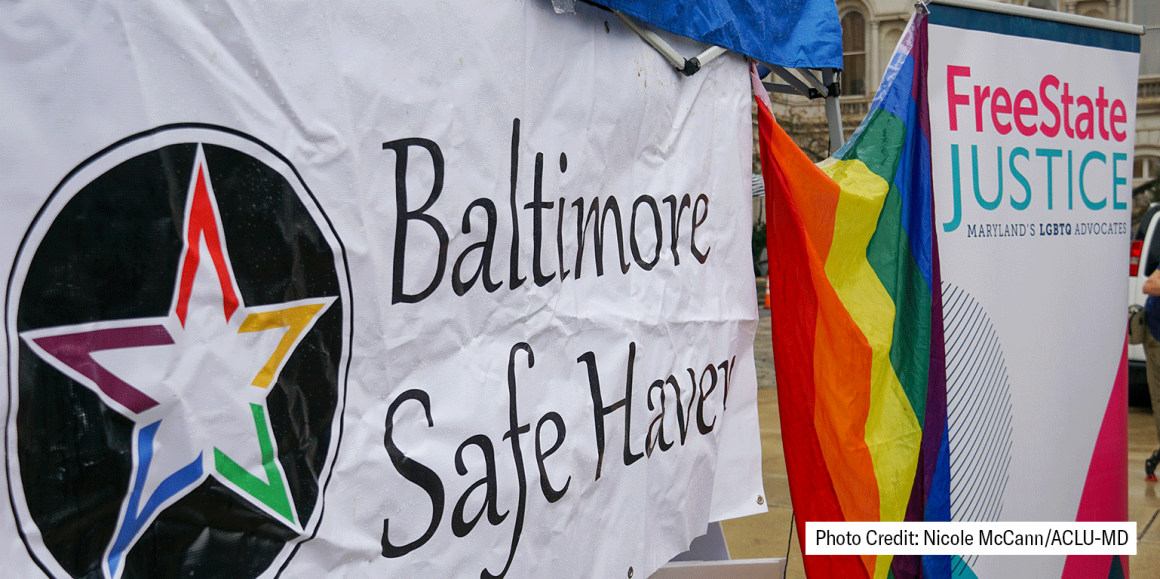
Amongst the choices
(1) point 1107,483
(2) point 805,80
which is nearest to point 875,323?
(2) point 805,80

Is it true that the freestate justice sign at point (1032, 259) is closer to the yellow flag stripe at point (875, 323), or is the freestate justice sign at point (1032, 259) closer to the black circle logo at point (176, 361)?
the yellow flag stripe at point (875, 323)

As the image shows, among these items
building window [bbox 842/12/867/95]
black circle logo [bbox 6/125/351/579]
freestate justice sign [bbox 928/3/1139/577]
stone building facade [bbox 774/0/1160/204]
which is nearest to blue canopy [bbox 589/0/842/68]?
freestate justice sign [bbox 928/3/1139/577]

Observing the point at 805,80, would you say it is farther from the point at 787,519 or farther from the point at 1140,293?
the point at 1140,293

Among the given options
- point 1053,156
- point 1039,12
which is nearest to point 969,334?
point 1053,156

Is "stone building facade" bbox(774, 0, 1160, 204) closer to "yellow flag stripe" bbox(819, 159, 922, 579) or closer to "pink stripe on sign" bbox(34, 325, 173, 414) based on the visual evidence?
"yellow flag stripe" bbox(819, 159, 922, 579)

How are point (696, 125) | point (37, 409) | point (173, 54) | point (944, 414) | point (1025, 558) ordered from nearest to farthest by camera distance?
point (37, 409) → point (173, 54) → point (696, 125) → point (944, 414) → point (1025, 558)

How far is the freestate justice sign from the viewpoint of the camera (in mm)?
3045

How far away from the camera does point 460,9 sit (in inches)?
70.8

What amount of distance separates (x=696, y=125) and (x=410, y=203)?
1.18 metres

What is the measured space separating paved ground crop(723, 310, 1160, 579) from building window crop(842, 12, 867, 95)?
19.3m

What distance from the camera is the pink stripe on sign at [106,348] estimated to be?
1225mm

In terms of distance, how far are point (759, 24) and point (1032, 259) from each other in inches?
54.2

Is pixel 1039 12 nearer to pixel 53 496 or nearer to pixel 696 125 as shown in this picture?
pixel 696 125

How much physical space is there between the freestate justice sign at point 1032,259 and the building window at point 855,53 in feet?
73.7
